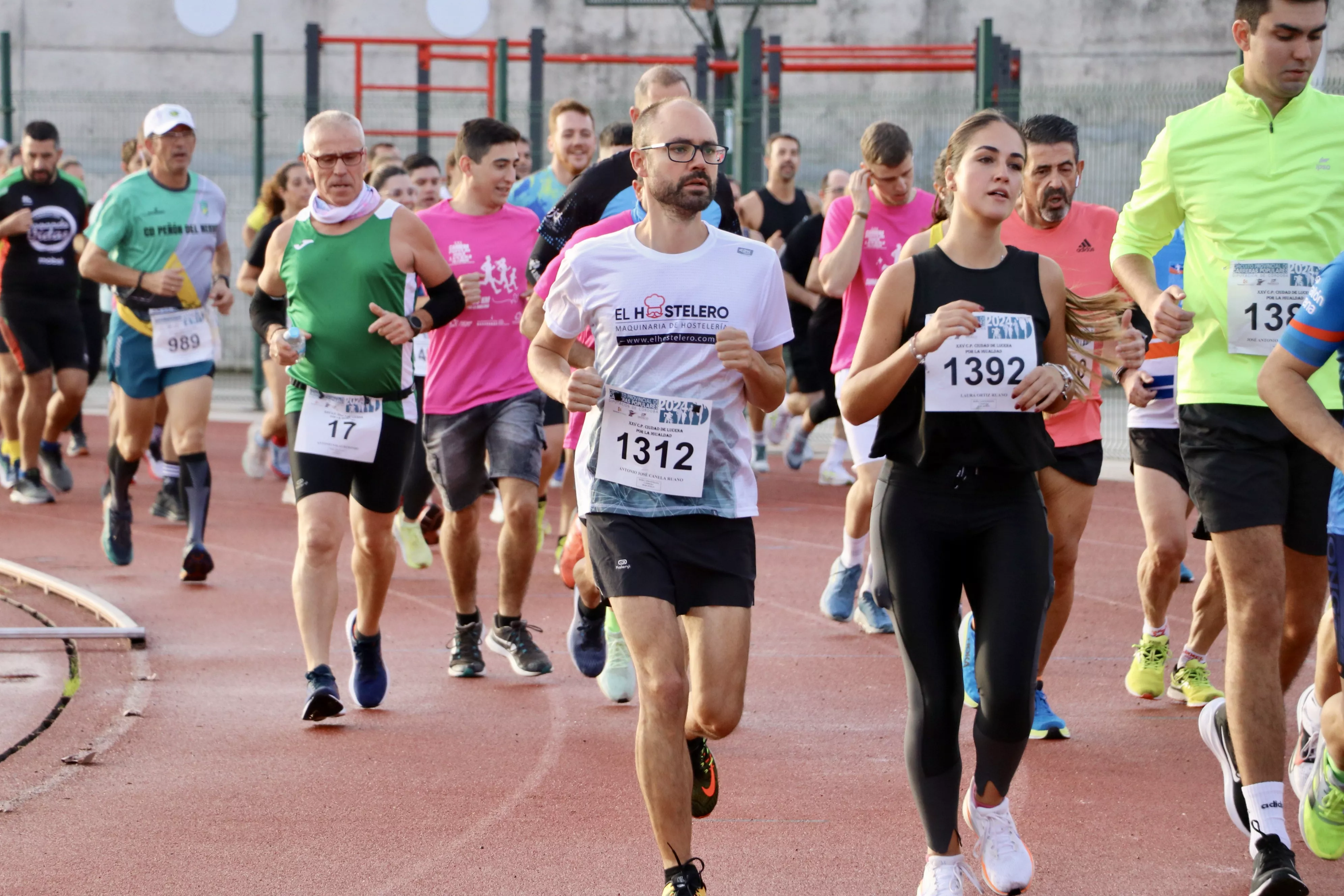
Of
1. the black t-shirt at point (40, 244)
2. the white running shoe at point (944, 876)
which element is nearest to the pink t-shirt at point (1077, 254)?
the white running shoe at point (944, 876)

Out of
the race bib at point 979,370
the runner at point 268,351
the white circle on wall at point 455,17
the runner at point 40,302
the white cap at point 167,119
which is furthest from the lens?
the white circle on wall at point 455,17

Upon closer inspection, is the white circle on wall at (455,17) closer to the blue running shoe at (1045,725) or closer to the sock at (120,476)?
the sock at (120,476)

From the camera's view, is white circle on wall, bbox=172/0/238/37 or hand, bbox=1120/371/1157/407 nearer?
hand, bbox=1120/371/1157/407

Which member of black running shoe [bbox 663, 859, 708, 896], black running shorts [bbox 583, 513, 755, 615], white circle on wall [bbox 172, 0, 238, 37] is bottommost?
black running shoe [bbox 663, 859, 708, 896]

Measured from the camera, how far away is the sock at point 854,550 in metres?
8.42

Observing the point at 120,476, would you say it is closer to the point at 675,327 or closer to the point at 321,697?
the point at 321,697

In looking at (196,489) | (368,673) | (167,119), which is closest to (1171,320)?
(368,673)

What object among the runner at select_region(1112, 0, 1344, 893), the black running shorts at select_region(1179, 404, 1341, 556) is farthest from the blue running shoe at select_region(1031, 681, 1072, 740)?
the black running shorts at select_region(1179, 404, 1341, 556)

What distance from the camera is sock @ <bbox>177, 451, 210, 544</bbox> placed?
31.5ft

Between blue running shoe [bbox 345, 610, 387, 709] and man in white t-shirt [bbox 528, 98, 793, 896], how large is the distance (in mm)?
2378

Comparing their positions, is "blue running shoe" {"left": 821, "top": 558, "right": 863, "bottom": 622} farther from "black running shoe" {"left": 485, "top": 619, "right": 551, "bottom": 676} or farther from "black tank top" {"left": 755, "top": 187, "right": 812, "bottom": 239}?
"black tank top" {"left": 755, "top": 187, "right": 812, "bottom": 239}

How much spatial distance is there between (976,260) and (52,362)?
9792 millimetres

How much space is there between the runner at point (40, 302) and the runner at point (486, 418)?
5818mm

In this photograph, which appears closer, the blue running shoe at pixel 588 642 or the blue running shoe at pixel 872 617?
the blue running shoe at pixel 588 642
